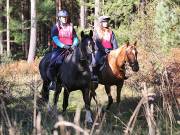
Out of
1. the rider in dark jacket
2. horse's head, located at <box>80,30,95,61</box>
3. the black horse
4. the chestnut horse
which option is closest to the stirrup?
the rider in dark jacket

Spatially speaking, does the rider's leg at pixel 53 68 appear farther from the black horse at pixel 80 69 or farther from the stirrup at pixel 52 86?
the black horse at pixel 80 69

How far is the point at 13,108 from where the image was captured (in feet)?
34.6

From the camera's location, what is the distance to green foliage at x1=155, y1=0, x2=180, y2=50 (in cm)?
1756

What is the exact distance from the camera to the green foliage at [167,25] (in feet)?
57.6

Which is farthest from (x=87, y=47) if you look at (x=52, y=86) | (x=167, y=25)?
(x=167, y=25)

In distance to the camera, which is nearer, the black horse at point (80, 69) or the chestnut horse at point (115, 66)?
the black horse at point (80, 69)

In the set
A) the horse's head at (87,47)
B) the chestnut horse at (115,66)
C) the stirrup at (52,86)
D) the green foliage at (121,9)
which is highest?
the green foliage at (121,9)

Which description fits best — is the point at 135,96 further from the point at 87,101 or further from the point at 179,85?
the point at 87,101

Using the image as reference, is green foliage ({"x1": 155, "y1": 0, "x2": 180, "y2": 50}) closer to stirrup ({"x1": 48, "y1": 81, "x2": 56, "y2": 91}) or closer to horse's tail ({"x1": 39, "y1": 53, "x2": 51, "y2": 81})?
horse's tail ({"x1": 39, "y1": 53, "x2": 51, "y2": 81})

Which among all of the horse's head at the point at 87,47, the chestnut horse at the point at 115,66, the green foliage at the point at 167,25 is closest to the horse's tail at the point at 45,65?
the chestnut horse at the point at 115,66

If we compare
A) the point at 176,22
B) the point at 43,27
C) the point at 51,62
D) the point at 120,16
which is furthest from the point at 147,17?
the point at 43,27

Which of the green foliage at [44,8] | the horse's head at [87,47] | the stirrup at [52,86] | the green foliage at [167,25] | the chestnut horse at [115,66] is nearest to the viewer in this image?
the horse's head at [87,47]

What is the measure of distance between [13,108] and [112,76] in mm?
2526

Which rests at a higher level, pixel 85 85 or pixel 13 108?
pixel 85 85
